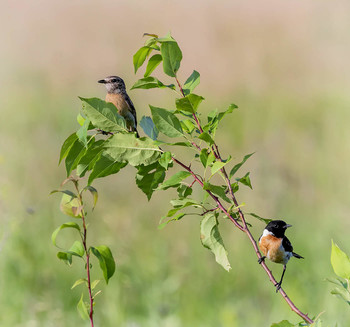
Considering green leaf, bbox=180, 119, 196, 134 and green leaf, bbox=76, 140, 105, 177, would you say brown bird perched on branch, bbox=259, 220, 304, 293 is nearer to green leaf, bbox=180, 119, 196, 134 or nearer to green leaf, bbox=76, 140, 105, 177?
green leaf, bbox=180, 119, 196, 134

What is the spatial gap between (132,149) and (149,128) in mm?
232

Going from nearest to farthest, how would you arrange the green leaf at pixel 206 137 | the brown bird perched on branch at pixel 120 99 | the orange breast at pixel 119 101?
the green leaf at pixel 206 137 < the brown bird perched on branch at pixel 120 99 < the orange breast at pixel 119 101

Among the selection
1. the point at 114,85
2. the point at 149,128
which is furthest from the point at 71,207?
the point at 114,85

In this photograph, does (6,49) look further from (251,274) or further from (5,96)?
(251,274)

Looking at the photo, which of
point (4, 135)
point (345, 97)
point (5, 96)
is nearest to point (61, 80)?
point (5, 96)

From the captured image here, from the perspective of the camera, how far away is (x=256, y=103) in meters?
8.06

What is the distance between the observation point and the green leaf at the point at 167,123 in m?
1.90

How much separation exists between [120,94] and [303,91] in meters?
5.88

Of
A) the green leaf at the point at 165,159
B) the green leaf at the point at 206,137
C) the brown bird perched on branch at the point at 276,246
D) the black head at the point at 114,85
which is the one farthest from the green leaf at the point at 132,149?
the black head at the point at 114,85

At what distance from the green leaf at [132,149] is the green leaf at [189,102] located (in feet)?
0.45

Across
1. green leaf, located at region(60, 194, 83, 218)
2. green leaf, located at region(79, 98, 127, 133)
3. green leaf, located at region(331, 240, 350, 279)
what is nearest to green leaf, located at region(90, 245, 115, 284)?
green leaf, located at region(60, 194, 83, 218)

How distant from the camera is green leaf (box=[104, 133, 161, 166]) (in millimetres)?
1861

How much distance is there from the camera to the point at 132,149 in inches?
74.5

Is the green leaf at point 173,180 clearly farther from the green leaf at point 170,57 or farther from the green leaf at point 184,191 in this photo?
the green leaf at point 170,57
